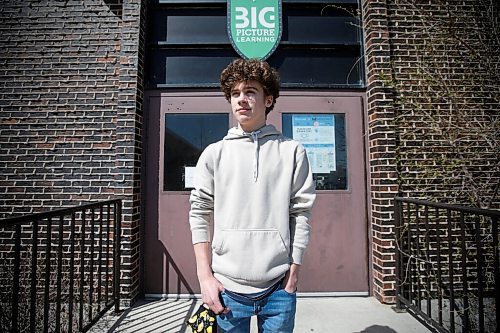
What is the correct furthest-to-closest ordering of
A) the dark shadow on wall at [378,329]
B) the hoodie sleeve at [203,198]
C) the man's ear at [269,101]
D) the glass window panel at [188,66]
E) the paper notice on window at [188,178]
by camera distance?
the glass window panel at [188,66], the paper notice on window at [188,178], the dark shadow on wall at [378,329], the man's ear at [269,101], the hoodie sleeve at [203,198]

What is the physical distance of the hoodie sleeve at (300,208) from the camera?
1361 millimetres

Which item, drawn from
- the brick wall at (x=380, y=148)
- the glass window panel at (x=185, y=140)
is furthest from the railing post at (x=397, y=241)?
the glass window panel at (x=185, y=140)

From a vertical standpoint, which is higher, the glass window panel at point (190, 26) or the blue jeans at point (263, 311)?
the glass window panel at point (190, 26)

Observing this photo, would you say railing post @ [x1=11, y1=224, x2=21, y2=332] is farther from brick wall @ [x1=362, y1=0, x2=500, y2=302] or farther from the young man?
brick wall @ [x1=362, y1=0, x2=500, y2=302]

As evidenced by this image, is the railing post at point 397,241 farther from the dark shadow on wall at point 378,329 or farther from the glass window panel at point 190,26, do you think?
the glass window panel at point 190,26

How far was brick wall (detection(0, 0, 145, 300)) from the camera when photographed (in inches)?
130

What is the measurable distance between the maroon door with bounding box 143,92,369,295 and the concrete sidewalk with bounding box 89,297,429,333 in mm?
190

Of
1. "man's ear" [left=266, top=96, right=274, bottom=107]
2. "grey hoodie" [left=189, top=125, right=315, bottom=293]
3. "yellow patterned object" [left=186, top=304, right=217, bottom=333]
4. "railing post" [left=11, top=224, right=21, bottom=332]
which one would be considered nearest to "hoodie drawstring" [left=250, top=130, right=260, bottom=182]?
"grey hoodie" [left=189, top=125, right=315, bottom=293]

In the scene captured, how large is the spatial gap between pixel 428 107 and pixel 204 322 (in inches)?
134

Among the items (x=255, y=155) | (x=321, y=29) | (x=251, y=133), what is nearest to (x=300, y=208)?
(x=255, y=155)

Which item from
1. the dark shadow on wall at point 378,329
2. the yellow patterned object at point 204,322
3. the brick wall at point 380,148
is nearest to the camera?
the yellow patterned object at point 204,322

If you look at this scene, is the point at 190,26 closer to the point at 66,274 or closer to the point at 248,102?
the point at 248,102

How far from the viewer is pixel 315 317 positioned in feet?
9.42

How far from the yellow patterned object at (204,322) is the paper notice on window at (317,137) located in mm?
2418
